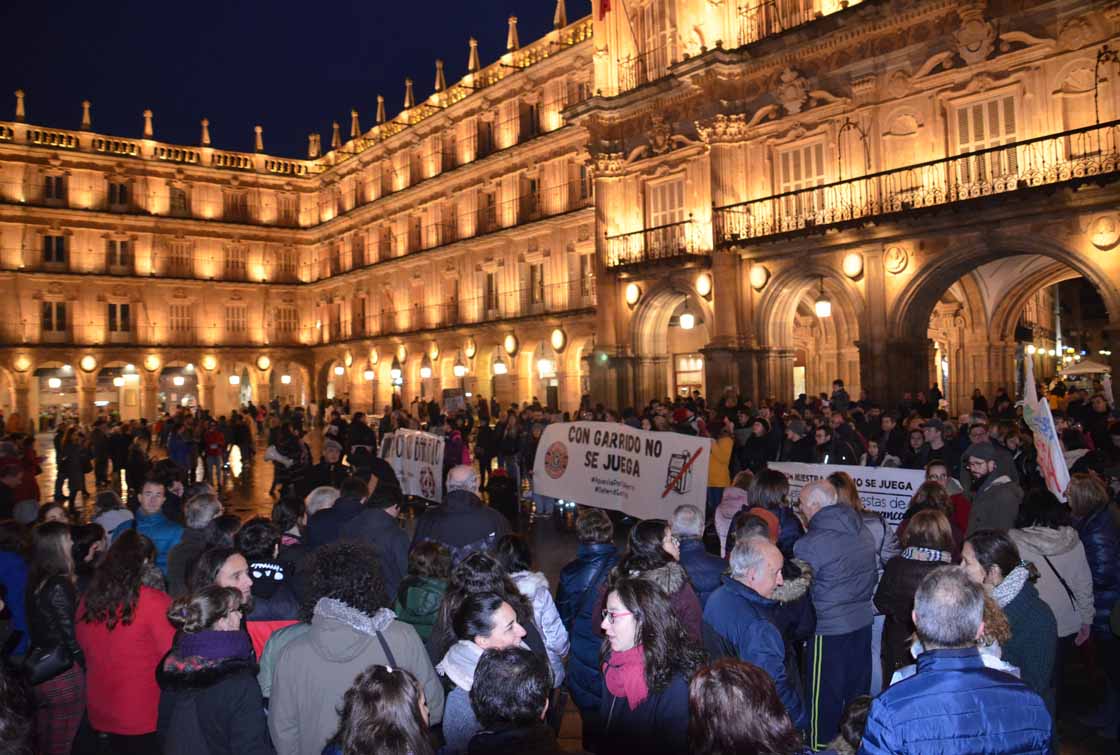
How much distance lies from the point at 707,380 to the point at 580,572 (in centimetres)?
1733

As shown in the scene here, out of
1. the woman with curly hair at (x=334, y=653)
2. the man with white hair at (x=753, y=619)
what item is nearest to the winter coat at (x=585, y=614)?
the man with white hair at (x=753, y=619)

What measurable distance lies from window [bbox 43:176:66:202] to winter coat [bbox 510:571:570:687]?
163 feet

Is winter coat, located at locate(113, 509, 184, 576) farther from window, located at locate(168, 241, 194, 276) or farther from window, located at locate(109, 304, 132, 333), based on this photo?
window, located at locate(168, 241, 194, 276)

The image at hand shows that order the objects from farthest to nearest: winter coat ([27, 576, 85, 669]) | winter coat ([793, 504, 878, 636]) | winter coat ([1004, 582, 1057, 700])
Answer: winter coat ([793, 504, 878, 636]), winter coat ([27, 576, 85, 669]), winter coat ([1004, 582, 1057, 700])

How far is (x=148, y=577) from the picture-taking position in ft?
17.1

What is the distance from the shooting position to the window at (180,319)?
4875 centimetres

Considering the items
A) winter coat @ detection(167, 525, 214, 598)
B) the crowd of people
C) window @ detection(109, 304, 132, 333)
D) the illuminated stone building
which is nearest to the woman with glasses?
the crowd of people

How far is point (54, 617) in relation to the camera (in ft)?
16.6

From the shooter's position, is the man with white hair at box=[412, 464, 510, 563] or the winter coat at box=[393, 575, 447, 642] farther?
the man with white hair at box=[412, 464, 510, 563]

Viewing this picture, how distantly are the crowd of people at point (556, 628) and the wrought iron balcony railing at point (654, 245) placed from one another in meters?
16.1

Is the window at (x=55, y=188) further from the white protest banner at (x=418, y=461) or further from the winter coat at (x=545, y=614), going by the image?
the winter coat at (x=545, y=614)

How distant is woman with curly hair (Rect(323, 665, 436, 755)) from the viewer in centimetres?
289

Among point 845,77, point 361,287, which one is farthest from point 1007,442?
point 361,287

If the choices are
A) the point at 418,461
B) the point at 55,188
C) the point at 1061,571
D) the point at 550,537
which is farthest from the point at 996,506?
the point at 55,188
